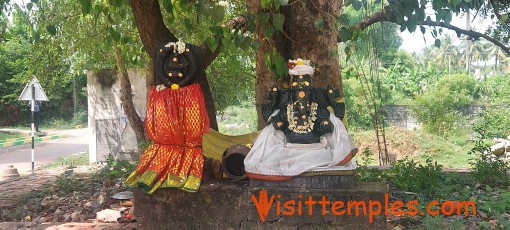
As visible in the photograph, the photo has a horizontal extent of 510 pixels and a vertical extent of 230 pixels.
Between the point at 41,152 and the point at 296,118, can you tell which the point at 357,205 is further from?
the point at 41,152

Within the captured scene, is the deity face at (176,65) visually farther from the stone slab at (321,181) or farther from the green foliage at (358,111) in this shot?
the green foliage at (358,111)

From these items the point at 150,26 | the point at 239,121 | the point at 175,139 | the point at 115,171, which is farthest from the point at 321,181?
the point at 239,121

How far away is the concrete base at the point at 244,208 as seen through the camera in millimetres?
3285

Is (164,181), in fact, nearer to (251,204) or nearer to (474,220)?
(251,204)

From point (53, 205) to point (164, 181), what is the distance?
238 cm

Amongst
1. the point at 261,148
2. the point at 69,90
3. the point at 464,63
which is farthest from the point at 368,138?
the point at 464,63

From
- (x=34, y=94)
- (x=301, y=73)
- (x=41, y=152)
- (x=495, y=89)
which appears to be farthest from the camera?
(x=495, y=89)

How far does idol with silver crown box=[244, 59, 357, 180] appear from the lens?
3.32 m

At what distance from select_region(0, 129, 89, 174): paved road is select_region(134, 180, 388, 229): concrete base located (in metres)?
8.33

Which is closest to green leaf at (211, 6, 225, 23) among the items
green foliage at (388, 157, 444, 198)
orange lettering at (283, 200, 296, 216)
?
orange lettering at (283, 200, 296, 216)

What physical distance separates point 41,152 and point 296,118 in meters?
13.8

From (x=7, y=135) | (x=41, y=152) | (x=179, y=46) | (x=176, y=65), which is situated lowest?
(x=41, y=152)

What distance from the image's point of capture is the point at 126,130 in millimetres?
11164

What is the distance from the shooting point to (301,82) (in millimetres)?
3498
